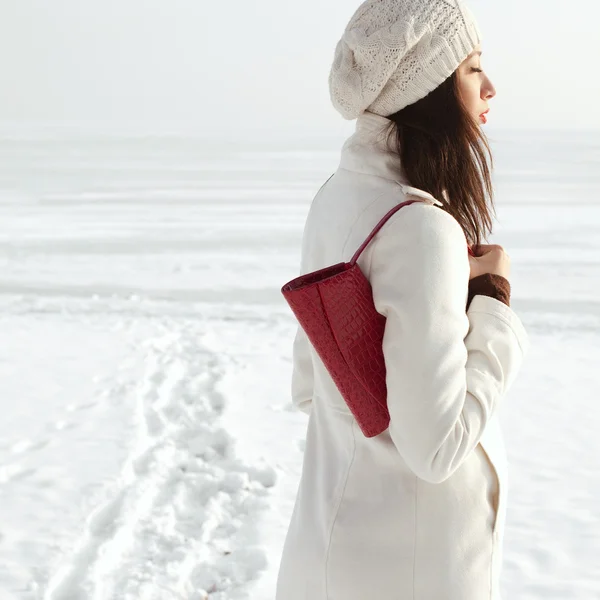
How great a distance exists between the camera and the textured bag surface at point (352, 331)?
3.86ft

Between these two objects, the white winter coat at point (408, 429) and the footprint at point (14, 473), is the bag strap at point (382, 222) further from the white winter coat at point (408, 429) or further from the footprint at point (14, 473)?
the footprint at point (14, 473)

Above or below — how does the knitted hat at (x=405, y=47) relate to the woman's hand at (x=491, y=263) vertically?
above

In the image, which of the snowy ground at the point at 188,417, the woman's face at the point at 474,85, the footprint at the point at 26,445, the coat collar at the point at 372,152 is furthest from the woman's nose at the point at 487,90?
the footprint at the point at 26,445

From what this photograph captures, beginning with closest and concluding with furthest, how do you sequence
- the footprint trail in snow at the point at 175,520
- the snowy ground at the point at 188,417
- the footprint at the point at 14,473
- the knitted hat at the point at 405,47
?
the knitted hat at the point at 405,47
the footprint trail in snow at the point at 175,520
the snowy ground at the point at 188,417
the footprint at the point at 14,473

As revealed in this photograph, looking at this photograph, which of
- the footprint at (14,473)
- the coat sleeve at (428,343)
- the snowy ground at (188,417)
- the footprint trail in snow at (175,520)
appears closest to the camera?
the coat sleeve at (428,343)

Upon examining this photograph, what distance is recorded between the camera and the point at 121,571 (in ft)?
9.93

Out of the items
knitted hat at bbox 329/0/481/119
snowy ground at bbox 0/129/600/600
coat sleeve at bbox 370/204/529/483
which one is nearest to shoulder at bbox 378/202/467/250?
coat sleeve at bbox 370/204/529/483

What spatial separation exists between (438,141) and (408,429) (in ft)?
1.49

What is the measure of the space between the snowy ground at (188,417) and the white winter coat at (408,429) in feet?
5.70

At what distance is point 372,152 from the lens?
4.19 ft

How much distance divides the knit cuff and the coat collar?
0.64ft

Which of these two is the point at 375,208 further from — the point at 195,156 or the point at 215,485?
the point at 195,156

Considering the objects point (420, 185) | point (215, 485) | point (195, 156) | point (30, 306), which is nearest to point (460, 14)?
point (420, 185)

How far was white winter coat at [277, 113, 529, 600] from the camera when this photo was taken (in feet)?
3.69
